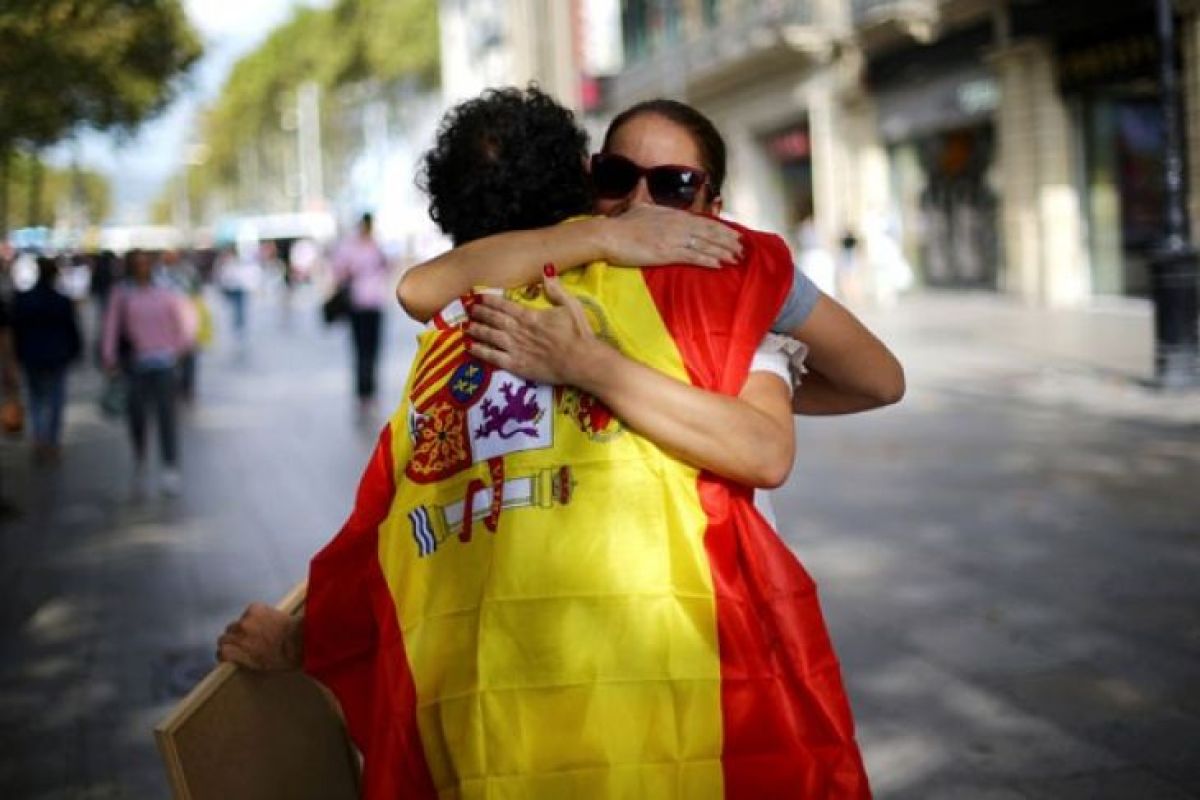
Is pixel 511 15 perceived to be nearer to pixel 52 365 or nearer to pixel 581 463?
pixel 52 365

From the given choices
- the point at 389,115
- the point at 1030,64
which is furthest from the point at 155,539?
the point at 389,115

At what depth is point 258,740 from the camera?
7.34 ft

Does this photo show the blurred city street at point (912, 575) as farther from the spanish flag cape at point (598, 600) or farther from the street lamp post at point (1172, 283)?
the spanish flag cape at point (598, 600)

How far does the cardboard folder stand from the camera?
2053 millimetres

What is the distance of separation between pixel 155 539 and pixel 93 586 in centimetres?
114

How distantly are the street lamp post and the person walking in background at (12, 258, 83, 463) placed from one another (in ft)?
27.8

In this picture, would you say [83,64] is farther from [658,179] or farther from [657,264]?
[657,264]

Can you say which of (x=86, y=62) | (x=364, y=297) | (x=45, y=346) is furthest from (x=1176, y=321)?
(x=86, y=62)

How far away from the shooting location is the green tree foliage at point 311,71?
7169 cm

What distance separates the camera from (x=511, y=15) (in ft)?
180

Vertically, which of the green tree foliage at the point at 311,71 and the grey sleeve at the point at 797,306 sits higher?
the green tree foliage at the point at 311,71

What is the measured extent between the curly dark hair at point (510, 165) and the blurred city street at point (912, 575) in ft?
7.70

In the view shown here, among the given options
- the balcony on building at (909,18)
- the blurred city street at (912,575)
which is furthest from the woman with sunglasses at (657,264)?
→ the balcony on building at (909,18)

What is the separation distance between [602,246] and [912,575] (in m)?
4.64
